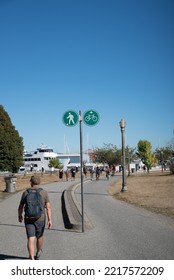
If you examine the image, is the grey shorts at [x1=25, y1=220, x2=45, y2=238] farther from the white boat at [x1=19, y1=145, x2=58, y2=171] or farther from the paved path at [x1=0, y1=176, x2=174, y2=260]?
the white boat at [x1=19, y1=145, x2=58, y2=171]

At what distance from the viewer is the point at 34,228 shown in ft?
19.7

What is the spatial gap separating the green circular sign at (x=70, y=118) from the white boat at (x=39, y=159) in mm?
103767

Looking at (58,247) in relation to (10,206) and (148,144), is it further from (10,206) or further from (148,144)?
(148,144)

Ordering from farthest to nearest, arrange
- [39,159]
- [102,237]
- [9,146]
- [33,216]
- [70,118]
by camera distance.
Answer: [39,159] < [9,146] < [70,118] < [102,237] < [33,216]

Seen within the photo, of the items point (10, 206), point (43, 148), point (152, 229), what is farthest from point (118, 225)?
point (43, 148)

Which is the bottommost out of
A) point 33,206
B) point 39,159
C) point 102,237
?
point 102,237

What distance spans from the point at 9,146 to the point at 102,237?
35.8 metres

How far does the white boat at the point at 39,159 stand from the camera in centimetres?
11417

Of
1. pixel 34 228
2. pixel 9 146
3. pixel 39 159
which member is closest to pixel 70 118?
pixel 34 228

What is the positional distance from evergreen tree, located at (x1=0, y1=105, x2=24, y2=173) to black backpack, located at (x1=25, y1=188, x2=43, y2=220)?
120ft

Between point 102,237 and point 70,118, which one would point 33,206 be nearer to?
point 102,237

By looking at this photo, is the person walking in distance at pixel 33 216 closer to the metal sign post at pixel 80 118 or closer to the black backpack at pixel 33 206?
the black backpack at pixel 33 206

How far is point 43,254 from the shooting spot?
22.1ft

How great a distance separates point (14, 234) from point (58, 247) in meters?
2.02
